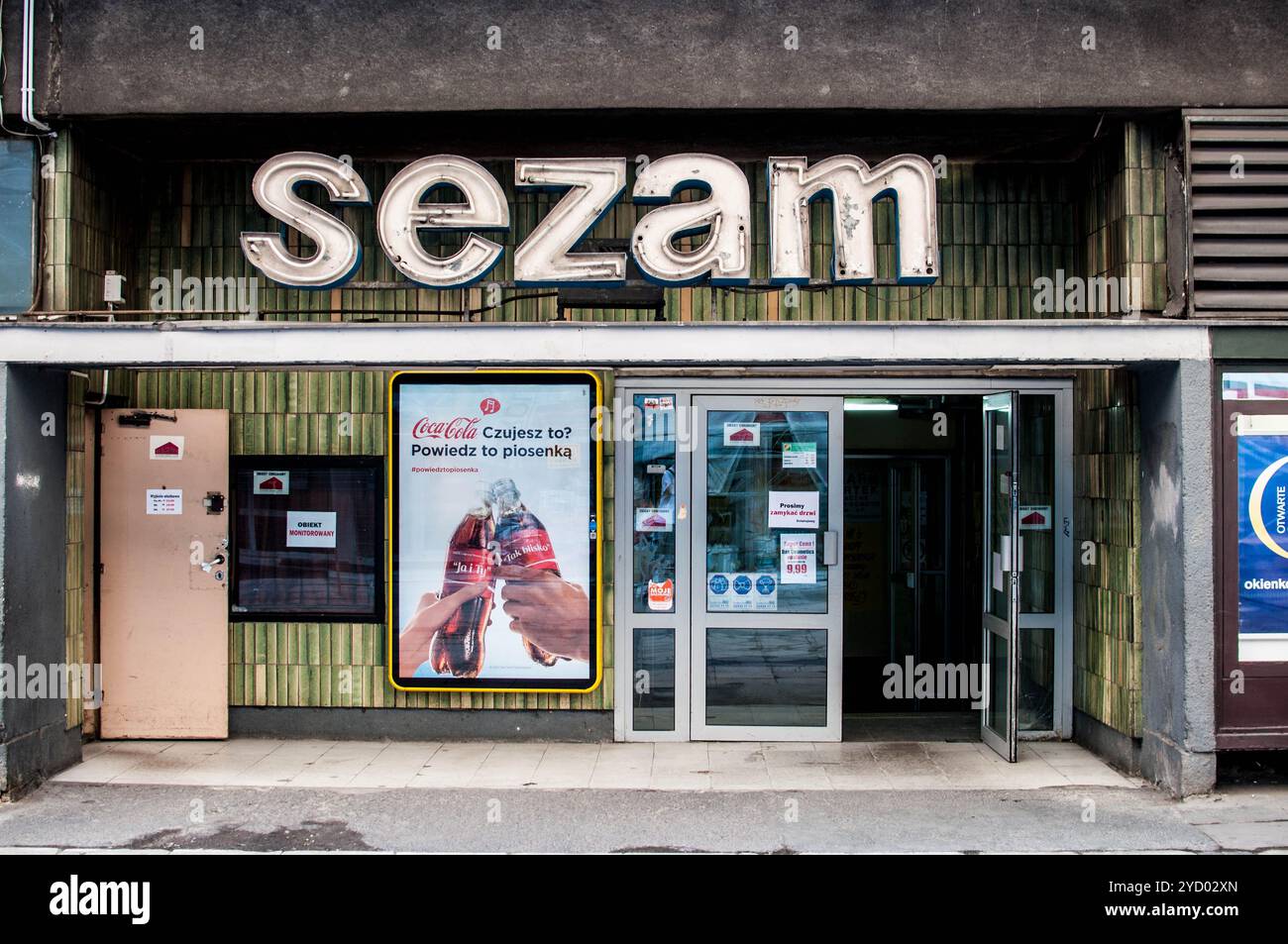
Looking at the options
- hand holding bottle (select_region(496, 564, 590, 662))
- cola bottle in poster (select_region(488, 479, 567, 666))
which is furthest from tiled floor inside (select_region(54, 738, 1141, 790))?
cola bottle in poster (select_region(488, 479, 567, 666))

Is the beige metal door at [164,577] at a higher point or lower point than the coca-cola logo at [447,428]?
lower

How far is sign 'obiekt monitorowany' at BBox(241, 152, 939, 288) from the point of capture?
6371 mm

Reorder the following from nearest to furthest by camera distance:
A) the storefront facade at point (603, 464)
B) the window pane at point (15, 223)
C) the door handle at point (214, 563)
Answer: the window pane at point (15, 223), the storefront facade at point (603, 464), the door handle at point (214, 563)

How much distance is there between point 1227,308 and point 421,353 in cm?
496

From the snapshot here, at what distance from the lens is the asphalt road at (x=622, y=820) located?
221 inches

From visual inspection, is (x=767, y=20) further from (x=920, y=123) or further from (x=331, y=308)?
(x=331, y=308)

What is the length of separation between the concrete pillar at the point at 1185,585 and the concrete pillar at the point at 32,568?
711 centimetres

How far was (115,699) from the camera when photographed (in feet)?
24.6

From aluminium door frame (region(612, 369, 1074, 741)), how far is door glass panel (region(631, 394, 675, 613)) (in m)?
0.06

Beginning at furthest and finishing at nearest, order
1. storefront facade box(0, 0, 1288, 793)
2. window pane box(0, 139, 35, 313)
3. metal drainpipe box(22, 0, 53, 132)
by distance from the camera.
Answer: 1. storefront facade box(0, 0, 1288, 793)
2. window pane box(0, 139, 35, 313)
3. metal drainpipe box(22, 0, 53, 132)

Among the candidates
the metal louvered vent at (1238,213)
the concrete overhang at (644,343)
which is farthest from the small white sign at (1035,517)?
the metal louvered vent at (1238,213)

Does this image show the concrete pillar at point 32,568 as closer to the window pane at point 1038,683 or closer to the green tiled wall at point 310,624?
the green tiled wall at point 310,624

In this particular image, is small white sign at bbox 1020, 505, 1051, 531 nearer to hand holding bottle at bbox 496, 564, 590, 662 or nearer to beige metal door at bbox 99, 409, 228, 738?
hand holding bottle at bbox 496, 564, 590, 662

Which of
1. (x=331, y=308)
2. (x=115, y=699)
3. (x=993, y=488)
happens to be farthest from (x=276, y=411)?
(x=993, y=488)
